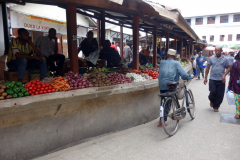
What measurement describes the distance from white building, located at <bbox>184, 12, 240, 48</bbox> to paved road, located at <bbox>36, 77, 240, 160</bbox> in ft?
140

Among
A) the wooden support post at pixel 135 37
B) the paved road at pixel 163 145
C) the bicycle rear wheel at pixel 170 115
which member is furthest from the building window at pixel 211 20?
the bicycle rear wheel at pixel 170 115

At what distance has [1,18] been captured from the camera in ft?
22.6

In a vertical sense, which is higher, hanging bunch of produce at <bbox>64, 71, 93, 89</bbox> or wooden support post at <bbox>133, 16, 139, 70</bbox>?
wooden support post at <bbox>133, 16, 139, 70</bbox>

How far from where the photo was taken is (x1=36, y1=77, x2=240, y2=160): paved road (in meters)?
3.35

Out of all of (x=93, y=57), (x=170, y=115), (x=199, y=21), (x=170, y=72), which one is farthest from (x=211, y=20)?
(x=170, y=115)

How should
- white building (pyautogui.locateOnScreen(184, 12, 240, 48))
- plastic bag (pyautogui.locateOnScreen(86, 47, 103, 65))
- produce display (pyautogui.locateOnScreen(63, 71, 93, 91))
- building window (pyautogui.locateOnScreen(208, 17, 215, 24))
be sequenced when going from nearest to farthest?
produce display (pyautogui.locateOnScreen(63, 71, 93, 91))
plastic bag (pyautogui.locateOnScreen(86, 47, 103, 65))
white building (pyautogui.locateOnScreen(184, 12, 240, 48))
building window (pyautogui.locateOnScreen(208, 17, 215, 24))

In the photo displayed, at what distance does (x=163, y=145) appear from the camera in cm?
379

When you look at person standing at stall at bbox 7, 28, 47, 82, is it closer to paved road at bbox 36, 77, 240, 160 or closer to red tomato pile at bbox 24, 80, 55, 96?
red tomato pile at bbox 24, 80, 55, 96

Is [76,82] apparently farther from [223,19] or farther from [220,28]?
[223,19]

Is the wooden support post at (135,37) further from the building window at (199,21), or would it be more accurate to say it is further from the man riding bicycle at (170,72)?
the building window at (199,21)

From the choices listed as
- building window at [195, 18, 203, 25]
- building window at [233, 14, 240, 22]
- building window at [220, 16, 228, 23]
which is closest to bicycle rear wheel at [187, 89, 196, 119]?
building window at [233, 14, 240, 22]

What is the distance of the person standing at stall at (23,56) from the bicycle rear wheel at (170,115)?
10.1 feet

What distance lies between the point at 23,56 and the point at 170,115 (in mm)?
3643

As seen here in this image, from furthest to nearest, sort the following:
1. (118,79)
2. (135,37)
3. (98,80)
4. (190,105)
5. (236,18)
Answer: (236,18), (135,37), (190,105), (118,79), (98,80)
